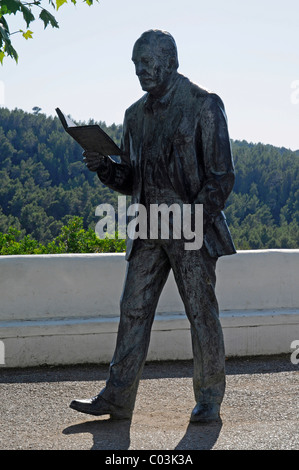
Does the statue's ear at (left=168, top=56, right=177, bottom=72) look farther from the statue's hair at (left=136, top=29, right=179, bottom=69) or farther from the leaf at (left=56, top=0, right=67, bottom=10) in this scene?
the leaf at (left=56, top=0, right=67, bottom=10)

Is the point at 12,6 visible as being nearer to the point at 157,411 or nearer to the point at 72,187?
the point at 157,411

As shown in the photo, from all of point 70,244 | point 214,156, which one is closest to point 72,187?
point 70,244

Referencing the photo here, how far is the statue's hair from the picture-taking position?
13.9 feet

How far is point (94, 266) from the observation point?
626 cm

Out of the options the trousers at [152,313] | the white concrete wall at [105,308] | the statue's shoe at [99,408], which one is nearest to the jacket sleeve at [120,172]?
the trousers at [152,313]

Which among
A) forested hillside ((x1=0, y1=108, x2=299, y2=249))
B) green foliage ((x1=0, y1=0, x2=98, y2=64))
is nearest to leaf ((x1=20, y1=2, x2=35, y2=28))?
green foliage ((x1=0, y1=0, x2=98, y2=64))

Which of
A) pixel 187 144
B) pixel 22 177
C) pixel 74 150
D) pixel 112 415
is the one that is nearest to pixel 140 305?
pixel 112 415

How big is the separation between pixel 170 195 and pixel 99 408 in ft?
4.28

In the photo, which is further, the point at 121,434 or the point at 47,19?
the point at 47,19

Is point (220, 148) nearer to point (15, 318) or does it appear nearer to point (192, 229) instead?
point (192, 229)

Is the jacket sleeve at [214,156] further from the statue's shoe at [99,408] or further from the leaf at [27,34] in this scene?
the leaf at [27,34]

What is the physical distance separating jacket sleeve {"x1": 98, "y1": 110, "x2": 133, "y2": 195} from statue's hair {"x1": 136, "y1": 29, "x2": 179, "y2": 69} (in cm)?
54

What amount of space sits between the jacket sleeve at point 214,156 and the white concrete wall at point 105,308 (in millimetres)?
2151

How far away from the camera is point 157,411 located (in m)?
4.77
